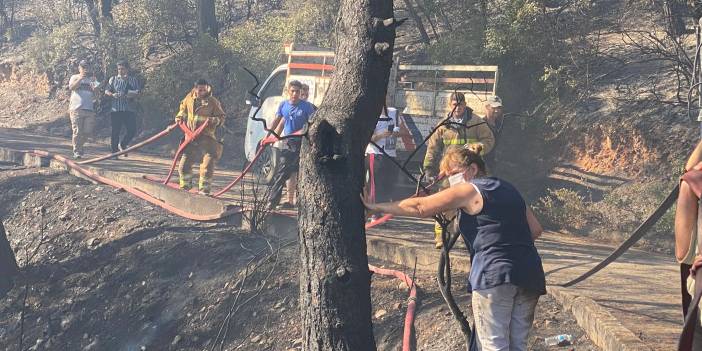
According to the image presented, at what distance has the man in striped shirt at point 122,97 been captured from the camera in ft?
48.5

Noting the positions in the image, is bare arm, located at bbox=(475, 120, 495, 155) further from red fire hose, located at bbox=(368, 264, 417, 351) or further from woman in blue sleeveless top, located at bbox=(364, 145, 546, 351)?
woman in blue sleeveless top, located at bbox=(364, 145, 546, 351)

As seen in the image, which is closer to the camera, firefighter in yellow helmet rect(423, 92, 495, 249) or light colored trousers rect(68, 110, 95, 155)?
firefighter in yellow helmet rect(423, 92, 495, 249)

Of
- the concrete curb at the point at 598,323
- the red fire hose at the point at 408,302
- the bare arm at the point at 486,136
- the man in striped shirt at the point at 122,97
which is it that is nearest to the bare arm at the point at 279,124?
the bare arm at the point at 486,136

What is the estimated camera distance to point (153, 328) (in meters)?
7.72

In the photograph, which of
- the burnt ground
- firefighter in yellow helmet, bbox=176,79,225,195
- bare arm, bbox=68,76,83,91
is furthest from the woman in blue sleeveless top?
bare arm, bbox=68,76,83,91

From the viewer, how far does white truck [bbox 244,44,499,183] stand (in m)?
11.4

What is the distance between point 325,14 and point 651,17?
7224 mm

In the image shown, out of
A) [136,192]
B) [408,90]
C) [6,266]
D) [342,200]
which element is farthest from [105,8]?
[342,200]

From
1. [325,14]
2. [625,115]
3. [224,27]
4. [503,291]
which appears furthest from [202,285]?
[224,27]

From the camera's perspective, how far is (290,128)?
9.78 metres

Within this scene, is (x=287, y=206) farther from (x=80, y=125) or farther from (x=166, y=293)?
(x=80, y=125)

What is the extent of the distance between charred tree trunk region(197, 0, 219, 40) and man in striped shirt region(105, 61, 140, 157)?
612 centimetres

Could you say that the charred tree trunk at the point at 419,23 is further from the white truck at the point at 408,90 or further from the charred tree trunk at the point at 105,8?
the charred tree trunk at the point at 105,8

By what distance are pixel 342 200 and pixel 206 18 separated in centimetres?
1743
